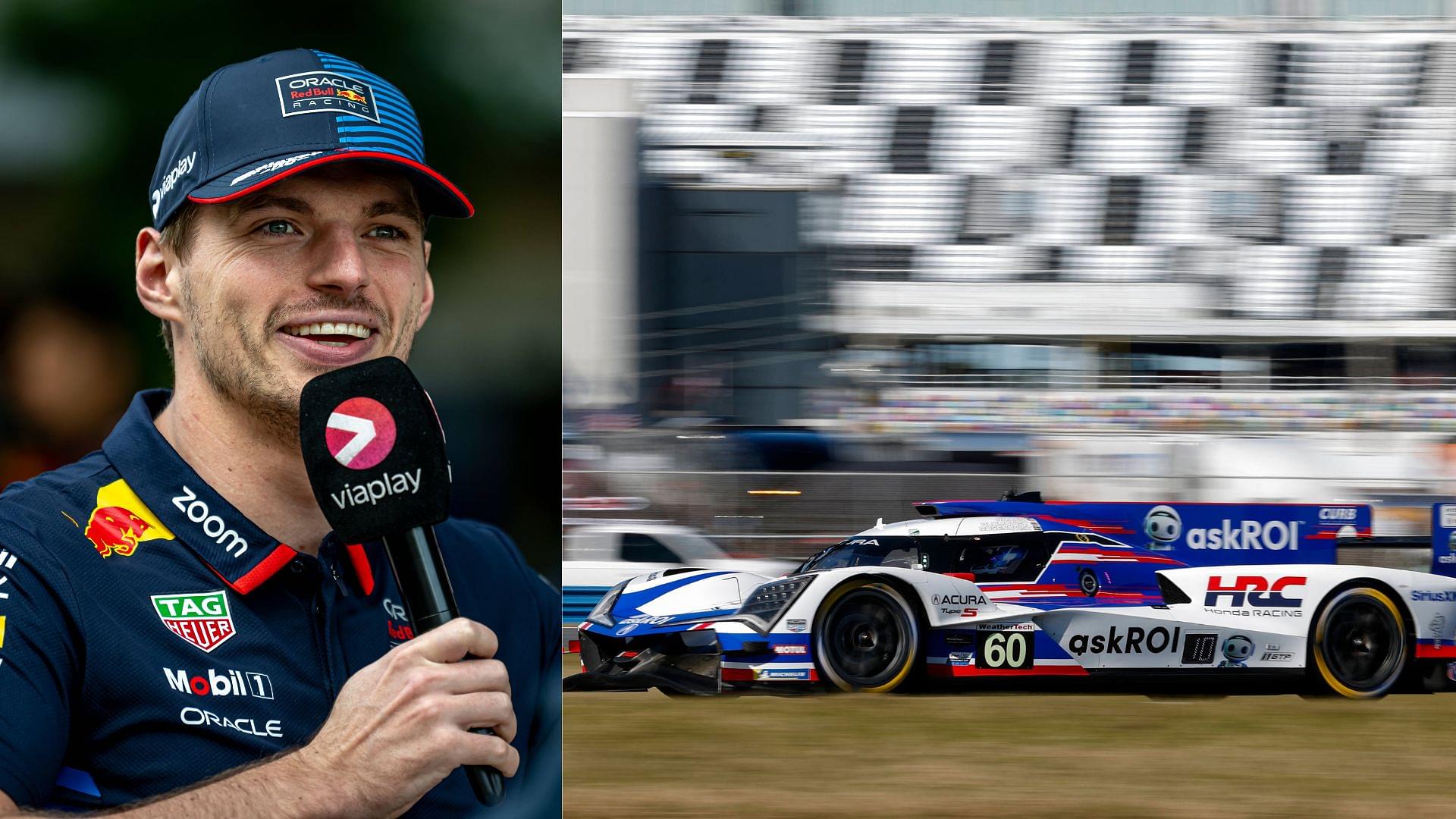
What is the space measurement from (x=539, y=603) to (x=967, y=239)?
300 cm

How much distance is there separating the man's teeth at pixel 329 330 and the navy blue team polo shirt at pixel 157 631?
135 mm

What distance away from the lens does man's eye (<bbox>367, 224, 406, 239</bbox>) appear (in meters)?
1.27

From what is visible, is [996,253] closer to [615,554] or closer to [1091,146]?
[1091,146]

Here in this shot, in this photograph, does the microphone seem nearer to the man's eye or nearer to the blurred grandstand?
the man's eye

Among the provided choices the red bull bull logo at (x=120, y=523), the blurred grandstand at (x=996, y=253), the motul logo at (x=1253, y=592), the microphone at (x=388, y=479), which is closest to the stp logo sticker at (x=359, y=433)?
the microphone at (x=388, y=479)

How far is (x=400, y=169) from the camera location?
127 cm

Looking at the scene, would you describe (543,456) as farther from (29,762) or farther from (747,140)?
(747,140)

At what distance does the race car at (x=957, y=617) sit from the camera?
4379mm

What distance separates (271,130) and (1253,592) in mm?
4083

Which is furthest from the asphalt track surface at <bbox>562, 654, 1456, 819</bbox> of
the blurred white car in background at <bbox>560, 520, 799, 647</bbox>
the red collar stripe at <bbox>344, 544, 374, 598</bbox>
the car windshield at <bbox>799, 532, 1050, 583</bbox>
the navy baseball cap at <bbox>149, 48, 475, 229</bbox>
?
the navy baseball cap at <bbox>149, 48, 475, 229</bbox>

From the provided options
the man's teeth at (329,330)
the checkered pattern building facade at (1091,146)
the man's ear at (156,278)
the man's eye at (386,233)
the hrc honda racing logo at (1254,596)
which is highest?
the checkered pattern building facade at (1091,146)

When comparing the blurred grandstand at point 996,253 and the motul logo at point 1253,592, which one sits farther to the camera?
the motul logo at point 1253,592

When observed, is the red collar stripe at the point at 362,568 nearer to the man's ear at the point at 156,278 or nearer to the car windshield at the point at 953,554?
the man's ear at the point at 156,278

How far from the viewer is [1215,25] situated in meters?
4.32
